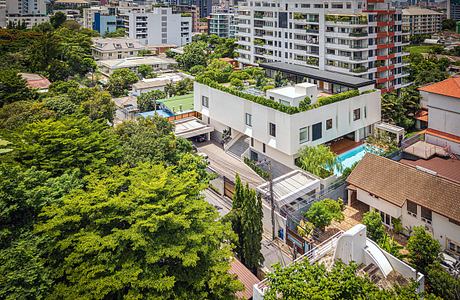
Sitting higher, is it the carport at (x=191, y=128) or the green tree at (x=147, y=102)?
the green tree at (x=147, y=102)

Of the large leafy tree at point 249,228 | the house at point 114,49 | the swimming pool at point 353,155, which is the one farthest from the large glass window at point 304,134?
the house at point 114,49

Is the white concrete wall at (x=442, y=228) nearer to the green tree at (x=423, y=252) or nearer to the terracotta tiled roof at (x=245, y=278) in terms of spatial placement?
the green tree at (x=423, y=252)

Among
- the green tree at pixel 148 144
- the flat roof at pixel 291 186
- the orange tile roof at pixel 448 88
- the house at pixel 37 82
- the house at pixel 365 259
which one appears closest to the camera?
the house at pixel 365 259

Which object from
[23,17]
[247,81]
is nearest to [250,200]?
[247,81]

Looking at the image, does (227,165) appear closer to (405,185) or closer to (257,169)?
(257,169)

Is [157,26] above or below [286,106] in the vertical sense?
above

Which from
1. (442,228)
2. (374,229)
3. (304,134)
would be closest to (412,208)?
(442,228)
